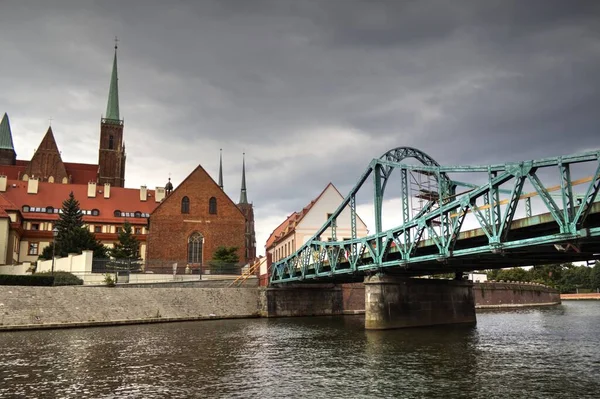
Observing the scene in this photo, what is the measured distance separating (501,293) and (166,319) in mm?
51900

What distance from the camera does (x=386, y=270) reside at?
1452 inches

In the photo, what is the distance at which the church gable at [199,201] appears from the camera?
72625 mm

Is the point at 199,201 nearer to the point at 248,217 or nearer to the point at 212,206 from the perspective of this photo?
the point at 212,206

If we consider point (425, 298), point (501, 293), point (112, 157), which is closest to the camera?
point (425, 298)

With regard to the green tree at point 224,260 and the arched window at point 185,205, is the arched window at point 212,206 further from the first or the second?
the green tree at point 224,260

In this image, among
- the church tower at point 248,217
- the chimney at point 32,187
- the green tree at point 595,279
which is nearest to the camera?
the chimney at point 32,187

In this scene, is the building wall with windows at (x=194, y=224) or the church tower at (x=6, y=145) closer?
the building wall with windows at (x=194, y=224)

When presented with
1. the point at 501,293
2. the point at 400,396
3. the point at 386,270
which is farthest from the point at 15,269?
the point at 501,293

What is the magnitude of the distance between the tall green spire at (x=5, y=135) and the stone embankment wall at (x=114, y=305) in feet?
237

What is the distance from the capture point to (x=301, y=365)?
2123 cm

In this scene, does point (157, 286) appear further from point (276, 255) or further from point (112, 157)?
point (112, 157)

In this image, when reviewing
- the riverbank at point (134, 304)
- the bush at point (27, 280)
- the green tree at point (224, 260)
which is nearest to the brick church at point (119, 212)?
the green tree at point (224, 260)

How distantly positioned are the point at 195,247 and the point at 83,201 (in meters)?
24.5

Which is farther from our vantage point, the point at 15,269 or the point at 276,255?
the point at 276,255
